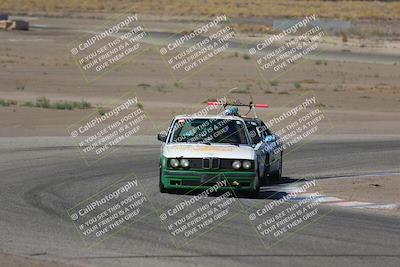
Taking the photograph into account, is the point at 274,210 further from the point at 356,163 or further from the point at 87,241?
the point at 356,163

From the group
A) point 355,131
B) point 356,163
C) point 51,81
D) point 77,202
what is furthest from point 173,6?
point 77,202

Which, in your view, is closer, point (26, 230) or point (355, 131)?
point (26, 230)

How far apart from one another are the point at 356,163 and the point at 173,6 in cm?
10791

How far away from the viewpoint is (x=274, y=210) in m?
16.1

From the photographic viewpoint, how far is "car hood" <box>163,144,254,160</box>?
1748 cm

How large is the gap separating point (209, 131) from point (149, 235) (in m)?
5.26

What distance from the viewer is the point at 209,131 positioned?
1848cm

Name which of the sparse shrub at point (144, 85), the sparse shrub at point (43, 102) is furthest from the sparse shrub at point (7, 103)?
the sparse shrub at point (144, 85)

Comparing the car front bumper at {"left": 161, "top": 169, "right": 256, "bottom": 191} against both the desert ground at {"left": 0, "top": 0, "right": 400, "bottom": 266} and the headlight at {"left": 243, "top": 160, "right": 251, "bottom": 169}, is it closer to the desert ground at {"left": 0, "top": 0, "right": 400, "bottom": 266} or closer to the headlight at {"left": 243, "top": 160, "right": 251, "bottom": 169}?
the headlight at {"left": 243, "top": 160, "right": 251, "bottom": 169}

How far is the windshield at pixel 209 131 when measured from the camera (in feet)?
60.4

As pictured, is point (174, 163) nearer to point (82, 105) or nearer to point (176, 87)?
point (82, 105)

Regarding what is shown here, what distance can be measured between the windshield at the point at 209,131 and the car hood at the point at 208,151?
1.45ft

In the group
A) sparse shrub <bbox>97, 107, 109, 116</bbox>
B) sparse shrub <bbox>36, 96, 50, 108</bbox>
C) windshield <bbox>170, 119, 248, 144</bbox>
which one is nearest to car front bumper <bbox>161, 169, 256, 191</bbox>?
windshield <bbox>170, 119, 248, 144</bbox>

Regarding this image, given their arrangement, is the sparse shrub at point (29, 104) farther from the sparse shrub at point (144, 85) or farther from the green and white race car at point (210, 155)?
the green and white race car at point (210, 155)
